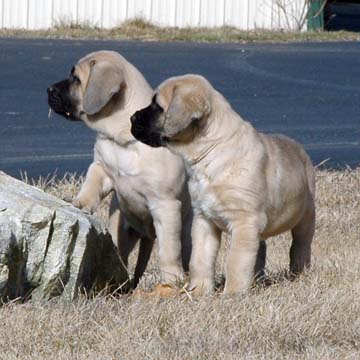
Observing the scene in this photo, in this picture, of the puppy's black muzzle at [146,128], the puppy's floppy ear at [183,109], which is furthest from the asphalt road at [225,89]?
the puppy's floppy ear at [183,109]

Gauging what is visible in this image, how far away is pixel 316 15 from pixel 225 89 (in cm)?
1053

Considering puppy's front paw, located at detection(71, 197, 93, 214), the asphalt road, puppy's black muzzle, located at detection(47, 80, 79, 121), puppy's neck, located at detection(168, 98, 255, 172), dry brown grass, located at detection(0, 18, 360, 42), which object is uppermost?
puppy's black muzzle, located at detection(47, 80, 79, 121)

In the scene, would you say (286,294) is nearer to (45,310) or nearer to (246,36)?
(45,310)

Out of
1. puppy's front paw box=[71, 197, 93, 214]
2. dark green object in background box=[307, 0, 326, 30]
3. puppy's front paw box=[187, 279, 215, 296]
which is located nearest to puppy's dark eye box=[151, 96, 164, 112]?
puppy's front paw box=[71, 197, 93, 214]

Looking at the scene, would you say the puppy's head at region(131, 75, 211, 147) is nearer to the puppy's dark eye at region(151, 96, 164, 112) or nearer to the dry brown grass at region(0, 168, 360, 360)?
the puppy's dark eye at region(151, 96, 164, 112)

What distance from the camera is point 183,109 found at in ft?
20.3

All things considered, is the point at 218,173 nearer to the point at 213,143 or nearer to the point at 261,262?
the point at 213,143

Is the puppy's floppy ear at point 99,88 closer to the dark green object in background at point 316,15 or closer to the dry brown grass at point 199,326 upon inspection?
the dry brown grass at point 199,326

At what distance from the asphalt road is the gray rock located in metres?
4.09

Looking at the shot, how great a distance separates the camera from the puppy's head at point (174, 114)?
20.2ft

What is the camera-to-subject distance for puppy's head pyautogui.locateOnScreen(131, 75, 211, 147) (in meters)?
6.17

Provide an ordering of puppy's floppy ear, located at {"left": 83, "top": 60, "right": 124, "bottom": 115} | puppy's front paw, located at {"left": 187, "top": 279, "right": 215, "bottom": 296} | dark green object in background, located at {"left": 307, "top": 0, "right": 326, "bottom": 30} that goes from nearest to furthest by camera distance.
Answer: puppy's front paw, located at {"left": 187, "top": 279, "right": 215, "bottom": 296}, puppy's floppy ear, located at {"left": 83, "top": 60, "right": 124, "bottom": 115}, dark green object in background, located at {"left": 307, "top": 0, "right": 326, "bottom": 30}

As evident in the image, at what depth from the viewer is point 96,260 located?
6.49 meters

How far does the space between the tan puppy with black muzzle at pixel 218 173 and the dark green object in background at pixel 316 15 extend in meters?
19.5
